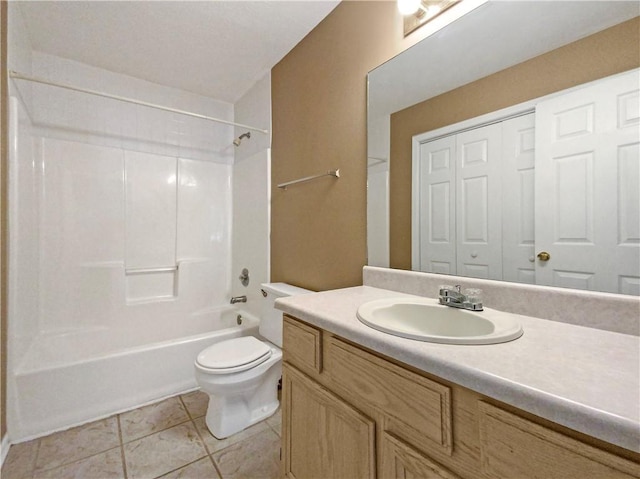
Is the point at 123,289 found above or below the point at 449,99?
below

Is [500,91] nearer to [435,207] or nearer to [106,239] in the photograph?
[435,207]

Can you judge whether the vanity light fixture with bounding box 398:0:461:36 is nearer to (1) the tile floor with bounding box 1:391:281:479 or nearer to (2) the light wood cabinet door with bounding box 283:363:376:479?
(2) the light wood cabinet door with bounding box 283:363:376:479

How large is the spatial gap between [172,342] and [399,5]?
7.49ft

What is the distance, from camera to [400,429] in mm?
657

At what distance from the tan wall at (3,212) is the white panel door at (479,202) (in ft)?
6.98

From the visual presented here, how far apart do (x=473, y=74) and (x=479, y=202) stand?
485 mm

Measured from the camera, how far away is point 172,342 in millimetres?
1898

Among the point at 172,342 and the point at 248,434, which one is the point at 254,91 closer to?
the point at 172,342

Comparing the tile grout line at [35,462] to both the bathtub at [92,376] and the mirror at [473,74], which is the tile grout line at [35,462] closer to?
the bathtub at [92,376]

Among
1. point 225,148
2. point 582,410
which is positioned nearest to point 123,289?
A: point 225,148

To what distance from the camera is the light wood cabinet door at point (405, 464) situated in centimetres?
58

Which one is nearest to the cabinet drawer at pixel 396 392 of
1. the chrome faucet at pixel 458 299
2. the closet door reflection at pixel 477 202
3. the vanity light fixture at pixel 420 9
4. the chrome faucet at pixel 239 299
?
the chrome faucet at pixel 458 299

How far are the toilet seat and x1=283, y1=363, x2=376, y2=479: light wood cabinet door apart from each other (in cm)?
50

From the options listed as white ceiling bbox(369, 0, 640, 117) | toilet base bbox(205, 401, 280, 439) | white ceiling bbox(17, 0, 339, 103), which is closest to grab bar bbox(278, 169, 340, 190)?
white ceiling bbox(369, 0, 640, 117)
